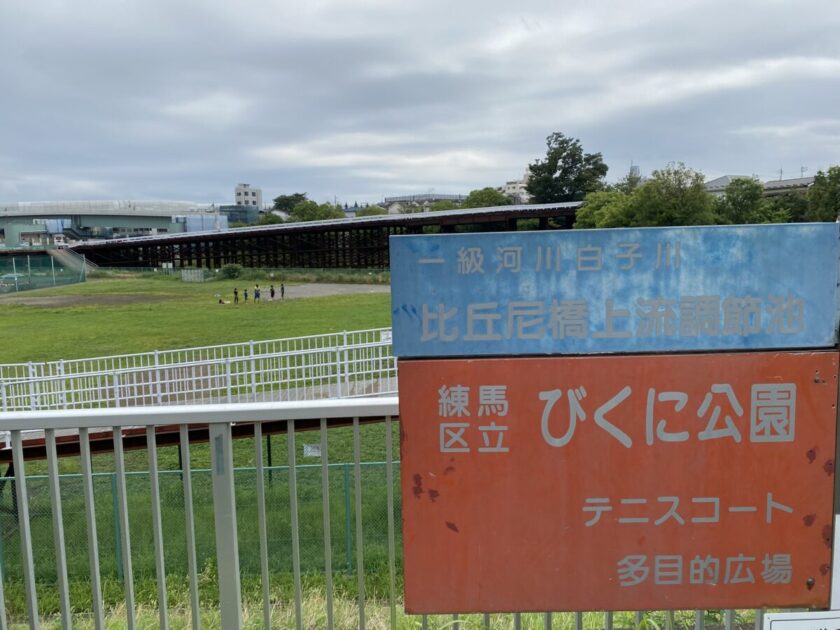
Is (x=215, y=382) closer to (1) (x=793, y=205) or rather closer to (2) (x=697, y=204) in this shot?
(2) (x=697, y=204)

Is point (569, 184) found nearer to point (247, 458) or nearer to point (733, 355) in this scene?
point (247, 458)

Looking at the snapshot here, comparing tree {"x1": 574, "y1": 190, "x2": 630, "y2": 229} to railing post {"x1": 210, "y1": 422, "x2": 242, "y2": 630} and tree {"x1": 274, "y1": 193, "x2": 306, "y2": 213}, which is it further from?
tree {"x1": 274, "y1": 193, "x2": 306, "y2": 213}

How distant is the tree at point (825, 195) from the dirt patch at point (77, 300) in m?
38.5

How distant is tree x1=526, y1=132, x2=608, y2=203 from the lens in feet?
246

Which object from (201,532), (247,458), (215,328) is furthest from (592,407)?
(215,328)

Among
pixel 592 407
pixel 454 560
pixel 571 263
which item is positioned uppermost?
pixel 571 263

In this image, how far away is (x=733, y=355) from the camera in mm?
1945

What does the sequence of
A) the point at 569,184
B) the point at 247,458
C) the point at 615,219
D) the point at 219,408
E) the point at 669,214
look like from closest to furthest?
the point at 219,408
the point at 247,458
the point at 669,214
the point at 615,219
the point at 569,184

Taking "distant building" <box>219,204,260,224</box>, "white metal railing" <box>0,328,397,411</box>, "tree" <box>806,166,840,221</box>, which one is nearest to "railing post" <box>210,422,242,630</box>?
"white metal railing" <box>0,328,397,411</box>

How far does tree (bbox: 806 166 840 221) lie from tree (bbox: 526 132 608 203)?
112 feet

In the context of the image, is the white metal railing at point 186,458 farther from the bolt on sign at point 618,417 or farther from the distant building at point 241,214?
the distant building at point 241,214

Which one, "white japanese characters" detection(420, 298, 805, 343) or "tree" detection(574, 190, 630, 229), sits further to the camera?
"tree" detection(574, 190, 630, 229)

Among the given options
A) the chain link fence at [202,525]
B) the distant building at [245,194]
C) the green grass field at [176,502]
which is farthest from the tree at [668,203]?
the distant building at [245,194]

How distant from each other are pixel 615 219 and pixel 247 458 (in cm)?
3390
